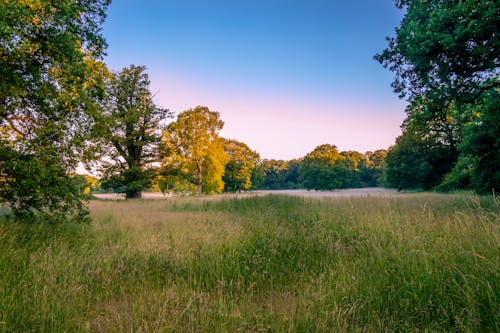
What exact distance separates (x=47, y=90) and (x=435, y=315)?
9.04 metres

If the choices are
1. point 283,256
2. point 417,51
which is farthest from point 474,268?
point 417,51

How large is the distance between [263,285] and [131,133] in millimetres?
23970

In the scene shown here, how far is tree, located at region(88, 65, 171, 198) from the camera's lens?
23922 millimetres

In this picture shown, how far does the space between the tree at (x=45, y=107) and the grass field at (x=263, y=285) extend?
3.96 ft

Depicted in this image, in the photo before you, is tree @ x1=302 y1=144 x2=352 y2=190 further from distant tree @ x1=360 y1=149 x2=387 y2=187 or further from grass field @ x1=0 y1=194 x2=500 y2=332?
grass field @ x1=0 y1=194 x2=500 y2=332

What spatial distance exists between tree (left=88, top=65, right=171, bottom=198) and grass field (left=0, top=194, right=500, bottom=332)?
65.0ft

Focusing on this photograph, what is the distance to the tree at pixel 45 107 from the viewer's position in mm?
5848

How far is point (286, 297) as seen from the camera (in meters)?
3.45

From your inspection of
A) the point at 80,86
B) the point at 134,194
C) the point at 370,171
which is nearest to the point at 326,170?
the point at 370,171

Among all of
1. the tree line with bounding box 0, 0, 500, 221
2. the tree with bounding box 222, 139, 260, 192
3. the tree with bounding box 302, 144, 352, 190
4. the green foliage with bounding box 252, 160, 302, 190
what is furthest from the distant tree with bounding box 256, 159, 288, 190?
the tree line with bounding box 0, 0, 500, 221

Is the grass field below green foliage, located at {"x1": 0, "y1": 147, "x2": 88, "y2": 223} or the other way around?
below

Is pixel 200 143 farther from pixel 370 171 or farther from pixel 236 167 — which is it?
pixel 370 171

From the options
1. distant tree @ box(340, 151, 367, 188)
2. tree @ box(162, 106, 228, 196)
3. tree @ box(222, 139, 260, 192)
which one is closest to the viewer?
tree @ box(162, 106, 228, 196)

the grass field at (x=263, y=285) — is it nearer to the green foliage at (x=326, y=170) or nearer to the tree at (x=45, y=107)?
the tree at (x=45, y=107)
